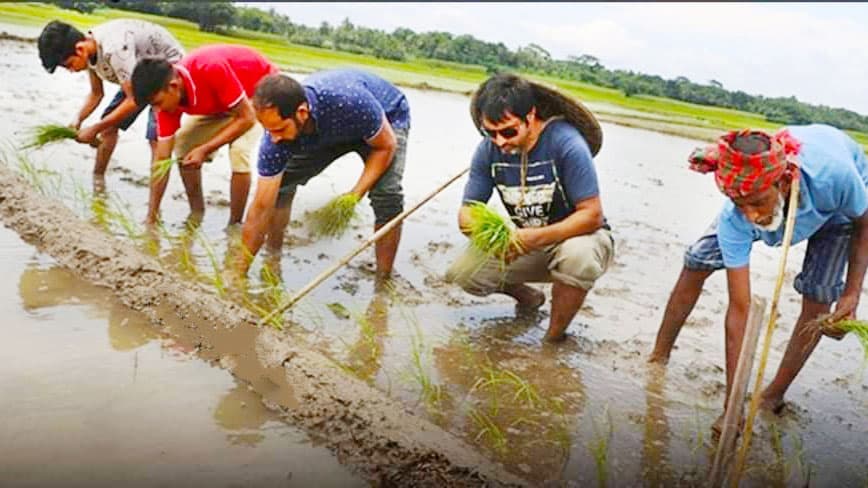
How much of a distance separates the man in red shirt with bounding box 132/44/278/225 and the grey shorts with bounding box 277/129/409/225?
49 cm

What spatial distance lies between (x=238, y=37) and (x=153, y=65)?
1402cm

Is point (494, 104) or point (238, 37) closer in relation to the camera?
point (494, 104)

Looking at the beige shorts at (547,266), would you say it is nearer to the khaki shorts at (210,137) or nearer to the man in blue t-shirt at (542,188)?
the man in blue t-shirt at (542,188)

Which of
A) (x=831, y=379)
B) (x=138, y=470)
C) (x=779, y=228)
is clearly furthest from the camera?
(x=831, y=379)

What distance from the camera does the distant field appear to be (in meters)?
15.9

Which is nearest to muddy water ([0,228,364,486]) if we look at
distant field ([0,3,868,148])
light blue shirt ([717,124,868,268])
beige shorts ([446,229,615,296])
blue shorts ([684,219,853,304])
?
beige shorts ([446,229,615,296])

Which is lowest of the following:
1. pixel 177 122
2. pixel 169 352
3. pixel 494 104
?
pixel 169 352

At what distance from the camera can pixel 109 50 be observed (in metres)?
4.59

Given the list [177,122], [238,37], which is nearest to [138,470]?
[177,122]

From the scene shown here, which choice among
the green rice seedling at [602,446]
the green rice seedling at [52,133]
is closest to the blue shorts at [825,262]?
the green rice seedling at [602,446]

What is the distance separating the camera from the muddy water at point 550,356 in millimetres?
2738

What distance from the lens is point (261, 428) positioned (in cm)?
250

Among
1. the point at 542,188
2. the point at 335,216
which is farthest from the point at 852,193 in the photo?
the point at 335,216

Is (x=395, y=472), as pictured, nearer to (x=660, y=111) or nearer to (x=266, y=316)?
(x=266, y=316)
